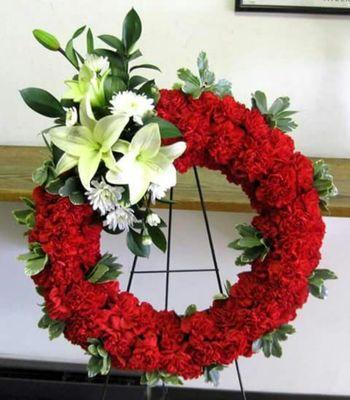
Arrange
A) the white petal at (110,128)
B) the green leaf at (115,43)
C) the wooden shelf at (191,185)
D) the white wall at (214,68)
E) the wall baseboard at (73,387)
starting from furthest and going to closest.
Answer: the wall baseboard at (73,387) < the white wall at (214,68) < the wooden shelf at (191,185) < the green leaf at (115,43) < the white petal at (110,128)

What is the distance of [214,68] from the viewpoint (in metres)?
1.32

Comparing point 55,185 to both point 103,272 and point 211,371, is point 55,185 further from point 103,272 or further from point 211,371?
point 211,371

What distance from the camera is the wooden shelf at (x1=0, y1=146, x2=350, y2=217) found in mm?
1184

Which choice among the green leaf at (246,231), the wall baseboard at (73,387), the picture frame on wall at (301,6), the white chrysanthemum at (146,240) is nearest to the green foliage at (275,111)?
the green leaf at (246,231)

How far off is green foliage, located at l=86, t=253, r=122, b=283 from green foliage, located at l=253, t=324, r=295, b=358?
0.29 meters

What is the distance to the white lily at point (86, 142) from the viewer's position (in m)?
0.79

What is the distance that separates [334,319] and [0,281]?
100 centimetres

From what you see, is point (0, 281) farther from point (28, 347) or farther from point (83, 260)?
point (83, 260)

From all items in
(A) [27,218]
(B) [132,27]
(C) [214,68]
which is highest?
(B) [132,27]

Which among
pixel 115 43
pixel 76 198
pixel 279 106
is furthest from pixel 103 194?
pixel 279 106

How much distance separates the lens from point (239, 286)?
95cm

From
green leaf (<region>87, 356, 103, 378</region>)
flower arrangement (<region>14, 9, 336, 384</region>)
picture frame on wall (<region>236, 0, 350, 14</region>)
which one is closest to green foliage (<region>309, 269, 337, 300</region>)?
flower arrangement (<region>14, 9, 336, 384</region>)

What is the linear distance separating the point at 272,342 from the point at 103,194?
1.38ft

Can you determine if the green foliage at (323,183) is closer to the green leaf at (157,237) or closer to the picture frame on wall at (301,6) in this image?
the green leaf at (157,237)
